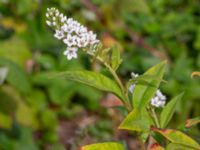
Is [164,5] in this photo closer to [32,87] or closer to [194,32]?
[194,32]

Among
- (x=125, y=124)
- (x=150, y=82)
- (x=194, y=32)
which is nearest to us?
(x=125, y=124)

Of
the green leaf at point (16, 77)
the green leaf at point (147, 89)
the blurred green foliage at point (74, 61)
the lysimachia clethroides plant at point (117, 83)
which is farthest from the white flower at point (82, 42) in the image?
the green leaf at point (16, 77)

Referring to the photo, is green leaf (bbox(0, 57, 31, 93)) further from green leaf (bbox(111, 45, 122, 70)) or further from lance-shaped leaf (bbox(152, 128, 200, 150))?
lance-shaped leaf (bbox(152, 128, 200, 150))

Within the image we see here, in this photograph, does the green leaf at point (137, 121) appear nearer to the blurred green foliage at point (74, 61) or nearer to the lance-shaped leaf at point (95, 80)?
the lance-shaped leaf at point (95, 80)

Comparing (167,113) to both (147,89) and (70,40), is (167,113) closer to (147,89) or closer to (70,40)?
(147,89)

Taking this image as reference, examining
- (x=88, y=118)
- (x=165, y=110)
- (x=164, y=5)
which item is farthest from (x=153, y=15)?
(x=165, y=110)

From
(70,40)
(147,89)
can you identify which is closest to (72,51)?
(70,40)

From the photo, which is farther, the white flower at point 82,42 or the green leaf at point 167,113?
the green leaf at point 167,113
